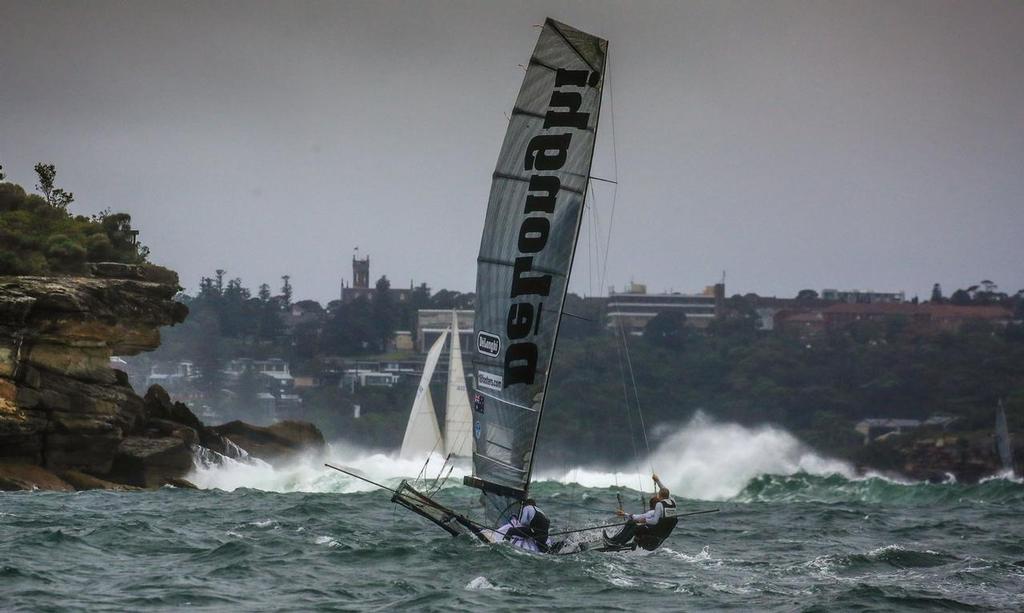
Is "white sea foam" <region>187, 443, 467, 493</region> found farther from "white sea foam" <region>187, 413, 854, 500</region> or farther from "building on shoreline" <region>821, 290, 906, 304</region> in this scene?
"building on shoreline" <region>821, 290, 906, 304</region>

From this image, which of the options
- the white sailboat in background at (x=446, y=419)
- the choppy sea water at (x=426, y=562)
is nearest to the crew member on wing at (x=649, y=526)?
the choppy sea water at (x=426, y=562)

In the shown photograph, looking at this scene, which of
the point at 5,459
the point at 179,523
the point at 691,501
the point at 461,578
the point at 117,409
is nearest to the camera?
the point at 461,578

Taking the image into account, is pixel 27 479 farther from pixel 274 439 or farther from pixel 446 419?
pixel 446 419

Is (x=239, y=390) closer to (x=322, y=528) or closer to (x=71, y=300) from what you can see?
(x=71, y=300)

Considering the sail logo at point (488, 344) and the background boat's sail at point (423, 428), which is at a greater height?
the sail logo at point (488, 344)

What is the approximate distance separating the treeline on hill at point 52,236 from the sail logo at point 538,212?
2161cm

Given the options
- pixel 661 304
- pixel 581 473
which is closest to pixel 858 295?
pixel 661 304

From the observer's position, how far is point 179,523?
1040 inches

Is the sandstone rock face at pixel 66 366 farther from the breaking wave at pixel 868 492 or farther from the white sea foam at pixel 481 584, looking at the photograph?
the breaking wave at pixel 868 492

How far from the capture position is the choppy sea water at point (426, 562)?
61.7 ft

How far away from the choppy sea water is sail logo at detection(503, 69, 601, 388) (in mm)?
3263

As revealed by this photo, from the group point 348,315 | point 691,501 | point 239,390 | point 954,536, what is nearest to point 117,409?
point 691,501

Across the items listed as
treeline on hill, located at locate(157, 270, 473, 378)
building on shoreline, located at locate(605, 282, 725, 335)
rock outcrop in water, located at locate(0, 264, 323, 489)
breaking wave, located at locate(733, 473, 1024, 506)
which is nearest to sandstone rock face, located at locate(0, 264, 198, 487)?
rock outcrop in water, located at locate(0, 264, 323, 489)

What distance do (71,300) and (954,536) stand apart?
2249cm
